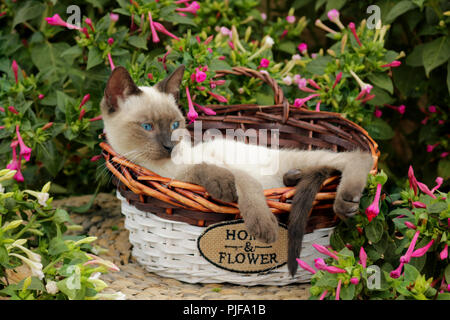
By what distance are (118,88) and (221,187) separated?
572 millimetres

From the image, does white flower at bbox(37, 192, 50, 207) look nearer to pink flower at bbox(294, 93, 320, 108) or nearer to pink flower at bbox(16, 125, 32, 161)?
pink flower at bbox(16, 125, 32, 161)

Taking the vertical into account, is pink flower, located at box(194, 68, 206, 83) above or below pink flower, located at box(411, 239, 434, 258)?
above

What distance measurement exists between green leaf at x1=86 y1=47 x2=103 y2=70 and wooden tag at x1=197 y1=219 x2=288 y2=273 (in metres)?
0.86

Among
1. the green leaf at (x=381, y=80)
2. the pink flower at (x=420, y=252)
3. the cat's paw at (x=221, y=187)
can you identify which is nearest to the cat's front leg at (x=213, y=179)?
the cat's paw at (x=221, y=187)

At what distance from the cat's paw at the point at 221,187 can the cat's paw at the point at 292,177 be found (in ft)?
0.72

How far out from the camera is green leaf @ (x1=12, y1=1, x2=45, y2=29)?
218cm

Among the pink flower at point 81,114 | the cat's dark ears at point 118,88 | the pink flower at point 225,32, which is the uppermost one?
the pink flower at point 225,32

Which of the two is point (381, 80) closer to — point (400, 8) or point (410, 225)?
point (400, 8)

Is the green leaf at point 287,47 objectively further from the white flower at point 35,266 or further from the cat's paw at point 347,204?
the white flower at point 35,266

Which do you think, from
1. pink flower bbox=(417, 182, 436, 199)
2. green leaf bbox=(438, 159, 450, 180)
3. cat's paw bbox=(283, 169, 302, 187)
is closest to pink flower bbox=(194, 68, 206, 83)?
cat's paw bbox=(283, 169, 302, 187)

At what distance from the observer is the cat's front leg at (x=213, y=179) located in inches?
57.0

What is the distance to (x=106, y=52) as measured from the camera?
1943 mm

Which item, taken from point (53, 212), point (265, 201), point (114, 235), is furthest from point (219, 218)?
point (114, 235)

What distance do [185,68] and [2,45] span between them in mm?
918
